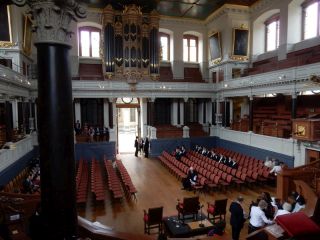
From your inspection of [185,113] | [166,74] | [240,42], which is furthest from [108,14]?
[185,113]

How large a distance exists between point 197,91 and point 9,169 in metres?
14.7

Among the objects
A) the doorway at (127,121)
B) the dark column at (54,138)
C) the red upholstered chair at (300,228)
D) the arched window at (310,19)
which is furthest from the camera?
the doorway at (127,121)

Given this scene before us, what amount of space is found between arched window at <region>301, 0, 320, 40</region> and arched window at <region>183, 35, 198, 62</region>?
987 cm

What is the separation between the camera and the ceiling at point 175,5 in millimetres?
19188

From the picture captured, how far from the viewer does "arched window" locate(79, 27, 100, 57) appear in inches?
842

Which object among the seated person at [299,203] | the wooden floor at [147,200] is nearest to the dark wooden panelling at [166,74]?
the wooden floor at [147,200]

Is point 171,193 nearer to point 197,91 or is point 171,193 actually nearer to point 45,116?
point 45,116

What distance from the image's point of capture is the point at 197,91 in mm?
21016

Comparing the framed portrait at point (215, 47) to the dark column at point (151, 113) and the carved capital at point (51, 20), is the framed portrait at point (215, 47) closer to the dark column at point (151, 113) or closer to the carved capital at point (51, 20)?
the dark column at point (151, 113)

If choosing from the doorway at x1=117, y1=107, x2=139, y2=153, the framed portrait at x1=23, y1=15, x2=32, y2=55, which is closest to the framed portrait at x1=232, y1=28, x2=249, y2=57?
the doorway at x1=117, y1=107, x2=139, y2=153

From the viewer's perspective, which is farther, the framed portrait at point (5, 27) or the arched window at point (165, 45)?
the arched window at point (165, 45)

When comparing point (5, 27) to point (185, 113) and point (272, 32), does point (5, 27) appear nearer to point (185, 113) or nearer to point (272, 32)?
point (185, 113)

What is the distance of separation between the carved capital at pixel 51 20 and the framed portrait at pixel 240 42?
18.9 m

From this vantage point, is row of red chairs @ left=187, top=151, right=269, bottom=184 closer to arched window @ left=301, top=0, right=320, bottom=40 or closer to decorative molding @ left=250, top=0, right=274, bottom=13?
arched window @ left=301, top=0, right=320, bottom=40
